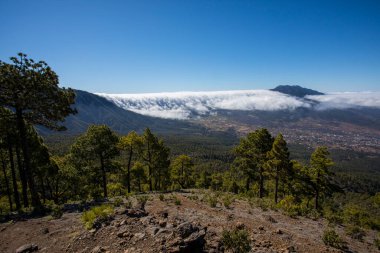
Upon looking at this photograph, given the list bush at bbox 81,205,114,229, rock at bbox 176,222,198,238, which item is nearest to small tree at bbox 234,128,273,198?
rock at bbox 176,222,198,238

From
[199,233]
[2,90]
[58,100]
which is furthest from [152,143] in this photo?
[199,233]

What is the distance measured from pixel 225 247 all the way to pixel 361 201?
179m

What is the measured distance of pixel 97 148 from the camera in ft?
99.8

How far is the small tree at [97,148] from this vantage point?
30.5 meters

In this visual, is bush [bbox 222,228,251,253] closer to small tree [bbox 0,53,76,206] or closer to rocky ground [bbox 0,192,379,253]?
rocky ground [bbox 0,192,379,253]

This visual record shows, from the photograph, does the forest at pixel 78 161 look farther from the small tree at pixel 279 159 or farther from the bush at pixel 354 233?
the bush at pixel 354 233

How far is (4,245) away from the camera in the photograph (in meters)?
12.8

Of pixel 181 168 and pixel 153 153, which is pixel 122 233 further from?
pixel 181 168

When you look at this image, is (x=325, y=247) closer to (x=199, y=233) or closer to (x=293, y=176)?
(x=199, y=233)

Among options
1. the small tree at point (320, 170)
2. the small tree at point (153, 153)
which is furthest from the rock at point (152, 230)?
the small tree at point (320, 170)

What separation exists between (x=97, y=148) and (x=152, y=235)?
22.0 metres

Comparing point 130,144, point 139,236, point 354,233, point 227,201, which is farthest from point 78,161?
point 354,233

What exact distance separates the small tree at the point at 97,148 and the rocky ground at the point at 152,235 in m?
13.7

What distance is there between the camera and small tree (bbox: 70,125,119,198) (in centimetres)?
3045
